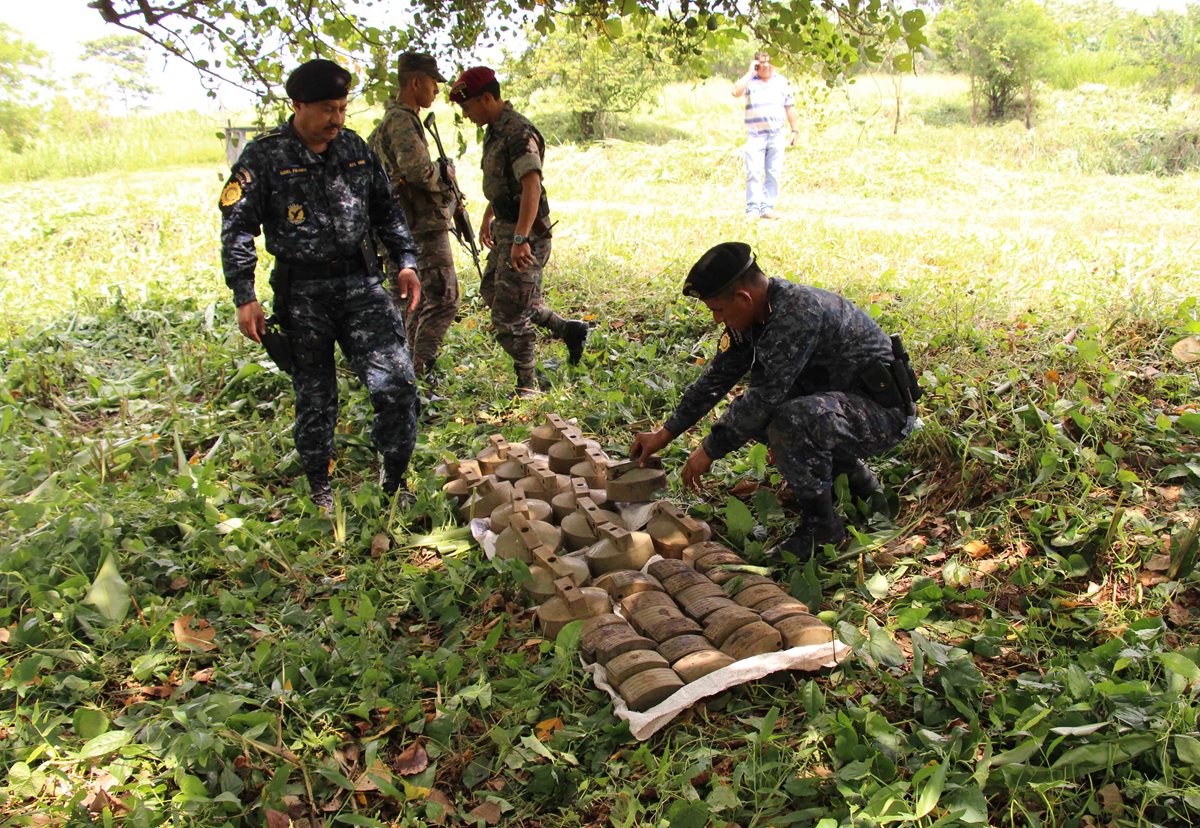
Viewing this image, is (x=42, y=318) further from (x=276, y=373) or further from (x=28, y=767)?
(x=28, y=767)

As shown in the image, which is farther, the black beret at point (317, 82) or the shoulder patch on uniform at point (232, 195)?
the shoulder patch on uniform at point (232, 195)

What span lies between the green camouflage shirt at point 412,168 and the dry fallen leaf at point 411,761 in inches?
129

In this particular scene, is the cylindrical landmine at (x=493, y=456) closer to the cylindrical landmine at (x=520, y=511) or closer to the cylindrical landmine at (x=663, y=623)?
the cylindrical landmine at (x=520, y=511)

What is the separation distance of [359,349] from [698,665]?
2089mm

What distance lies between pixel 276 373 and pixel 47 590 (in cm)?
234

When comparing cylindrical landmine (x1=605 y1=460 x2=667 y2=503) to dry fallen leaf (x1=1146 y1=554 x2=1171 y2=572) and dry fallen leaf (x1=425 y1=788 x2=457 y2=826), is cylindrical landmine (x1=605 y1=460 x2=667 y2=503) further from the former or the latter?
dry fallen leaf (x1=1146 y1=554 x2=1171 y2=572)

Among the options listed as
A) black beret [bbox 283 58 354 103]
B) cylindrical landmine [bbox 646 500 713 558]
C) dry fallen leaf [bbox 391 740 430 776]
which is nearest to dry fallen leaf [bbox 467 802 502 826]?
dry fallen leaf [bbox 391 740 430 776]

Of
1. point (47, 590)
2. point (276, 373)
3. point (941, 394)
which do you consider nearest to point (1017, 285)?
point (941, 394)

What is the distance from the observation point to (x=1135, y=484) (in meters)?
3.31

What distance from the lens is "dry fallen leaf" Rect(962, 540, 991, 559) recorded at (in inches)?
125

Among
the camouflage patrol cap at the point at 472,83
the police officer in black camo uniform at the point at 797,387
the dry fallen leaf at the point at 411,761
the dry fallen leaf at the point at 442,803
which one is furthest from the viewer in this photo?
the camouflage patrol cap at the point at 472,83

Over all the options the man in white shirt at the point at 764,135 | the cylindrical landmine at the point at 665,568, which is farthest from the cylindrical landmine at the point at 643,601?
the man in white shirt at the point at 764,135

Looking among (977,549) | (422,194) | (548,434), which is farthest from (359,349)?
(977,549)

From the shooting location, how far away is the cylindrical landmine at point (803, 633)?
2.62m
